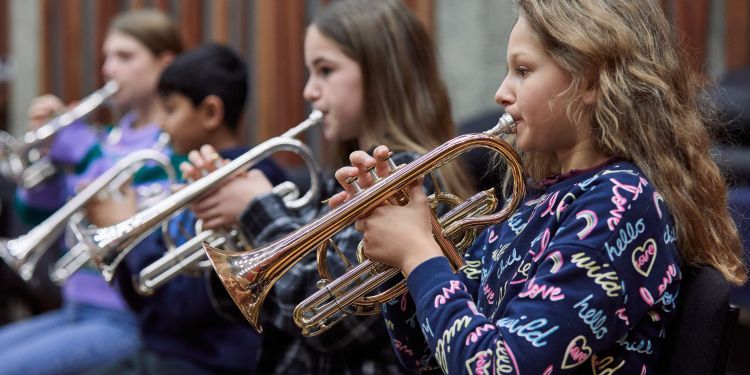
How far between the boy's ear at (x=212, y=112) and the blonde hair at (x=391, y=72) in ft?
1.79

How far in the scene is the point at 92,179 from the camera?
2.67m

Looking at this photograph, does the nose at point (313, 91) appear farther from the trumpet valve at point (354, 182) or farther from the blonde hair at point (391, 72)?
the trumpet valve at point (354, 182)

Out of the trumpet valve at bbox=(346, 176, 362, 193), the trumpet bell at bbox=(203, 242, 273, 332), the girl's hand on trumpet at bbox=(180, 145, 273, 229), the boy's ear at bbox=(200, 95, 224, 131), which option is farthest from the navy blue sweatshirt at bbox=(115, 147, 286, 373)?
the trumpet valve at bbox=(346, 176, 362, 193)

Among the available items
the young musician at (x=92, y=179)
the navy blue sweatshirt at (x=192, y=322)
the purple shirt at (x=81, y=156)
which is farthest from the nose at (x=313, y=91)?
the purple shirt at (x=81, y=156)

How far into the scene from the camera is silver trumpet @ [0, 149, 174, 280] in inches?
94.0

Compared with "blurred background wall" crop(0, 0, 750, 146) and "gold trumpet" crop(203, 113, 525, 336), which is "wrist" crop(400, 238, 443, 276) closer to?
"gold trumpet" crop(203, 113, 525, 336)

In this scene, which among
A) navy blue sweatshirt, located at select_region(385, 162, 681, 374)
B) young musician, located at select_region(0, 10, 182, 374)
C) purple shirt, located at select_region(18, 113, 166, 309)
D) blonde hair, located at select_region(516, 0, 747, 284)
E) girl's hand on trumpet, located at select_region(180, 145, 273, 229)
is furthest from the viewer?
purple shirt, located at select_region(18, 113, 166, 309)

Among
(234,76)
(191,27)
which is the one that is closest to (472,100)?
(234,76)

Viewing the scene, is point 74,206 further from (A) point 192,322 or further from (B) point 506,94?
(B) point 506,94

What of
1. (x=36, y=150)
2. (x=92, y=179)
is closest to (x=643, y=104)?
(x=92, y=179)

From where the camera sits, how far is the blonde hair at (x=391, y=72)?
1907 millimetres

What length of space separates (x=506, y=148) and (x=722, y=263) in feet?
1.06

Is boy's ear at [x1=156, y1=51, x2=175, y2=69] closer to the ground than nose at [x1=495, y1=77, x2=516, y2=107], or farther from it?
farther from it

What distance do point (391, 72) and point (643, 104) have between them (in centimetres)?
73
